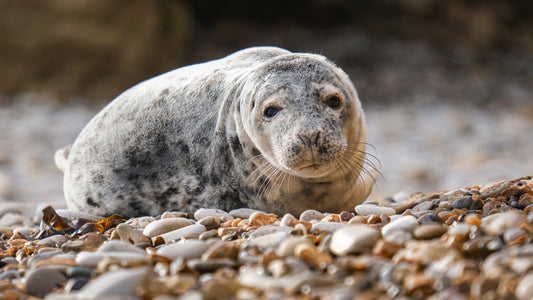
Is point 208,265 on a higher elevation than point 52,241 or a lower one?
lower

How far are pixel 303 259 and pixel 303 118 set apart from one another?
1.13 metres

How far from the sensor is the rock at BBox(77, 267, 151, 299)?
73.9 inches

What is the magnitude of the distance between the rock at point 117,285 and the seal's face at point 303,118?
4.52 feet

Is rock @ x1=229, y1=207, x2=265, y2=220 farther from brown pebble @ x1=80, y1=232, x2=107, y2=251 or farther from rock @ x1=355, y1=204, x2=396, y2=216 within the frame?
brown pebble @ x1=80, y1=232, x2=107, y2=251

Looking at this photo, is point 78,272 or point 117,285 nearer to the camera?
point 117,285

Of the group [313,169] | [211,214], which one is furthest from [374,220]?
[211,214]

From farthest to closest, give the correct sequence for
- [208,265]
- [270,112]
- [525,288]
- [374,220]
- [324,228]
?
[270,112]
[374,220]
[324,228]
[208,265]
[525,288]

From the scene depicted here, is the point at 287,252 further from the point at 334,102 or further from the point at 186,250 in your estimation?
the point at 334,102

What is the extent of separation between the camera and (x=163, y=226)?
3092 mm

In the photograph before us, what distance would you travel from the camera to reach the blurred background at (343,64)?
31.3ft

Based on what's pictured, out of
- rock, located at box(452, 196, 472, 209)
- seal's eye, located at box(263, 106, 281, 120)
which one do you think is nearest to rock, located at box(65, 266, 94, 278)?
seal's eye, located at box(263, 106, 281, 120)

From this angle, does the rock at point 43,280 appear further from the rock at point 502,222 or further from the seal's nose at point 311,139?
the rock at point 502,222

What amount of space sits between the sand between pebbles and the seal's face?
31 centimetres

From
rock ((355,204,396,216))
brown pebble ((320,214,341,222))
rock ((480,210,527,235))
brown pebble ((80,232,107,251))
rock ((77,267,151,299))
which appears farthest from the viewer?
rock ((355,204,396,216))
